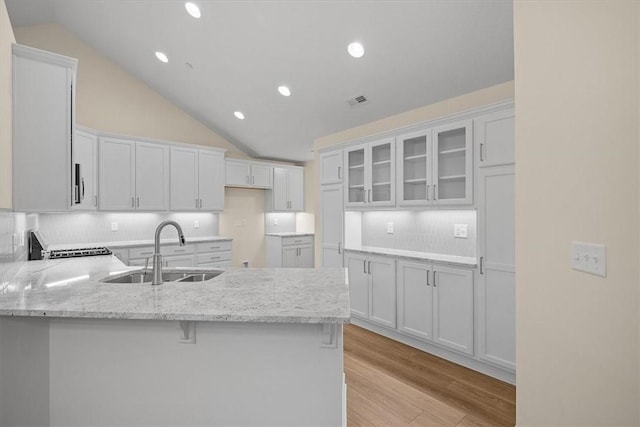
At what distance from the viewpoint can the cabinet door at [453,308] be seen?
2.82 meters

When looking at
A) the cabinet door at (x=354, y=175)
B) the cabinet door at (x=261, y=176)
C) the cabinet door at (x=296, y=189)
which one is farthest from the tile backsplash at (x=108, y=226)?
the cabinet door at (x=354, y=175)

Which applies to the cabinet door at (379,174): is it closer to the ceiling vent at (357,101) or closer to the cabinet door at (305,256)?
the ceiling vent at (357,101)

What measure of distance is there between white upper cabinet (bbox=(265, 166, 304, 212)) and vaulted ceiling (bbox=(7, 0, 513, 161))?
1.22 m

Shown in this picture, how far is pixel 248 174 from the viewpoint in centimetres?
580

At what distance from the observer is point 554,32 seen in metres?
1.41

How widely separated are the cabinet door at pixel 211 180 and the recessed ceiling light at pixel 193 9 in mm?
2222

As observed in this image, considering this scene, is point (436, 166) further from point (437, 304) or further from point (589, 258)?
point (589, 258)

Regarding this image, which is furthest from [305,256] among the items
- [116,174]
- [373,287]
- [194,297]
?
[194,297]

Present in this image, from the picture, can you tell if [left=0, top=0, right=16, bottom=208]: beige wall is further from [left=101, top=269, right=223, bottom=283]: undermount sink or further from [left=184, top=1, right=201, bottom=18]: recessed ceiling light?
[left=184, top=1, right=201, bottom=18]: recessed ceiling light

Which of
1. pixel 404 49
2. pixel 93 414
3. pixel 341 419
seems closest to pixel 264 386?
pixel 341 419

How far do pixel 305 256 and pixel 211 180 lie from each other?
86.4 inches

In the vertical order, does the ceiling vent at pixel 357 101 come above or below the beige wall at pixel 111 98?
below

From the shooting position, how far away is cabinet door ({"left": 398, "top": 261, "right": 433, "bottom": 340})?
3.13 metres

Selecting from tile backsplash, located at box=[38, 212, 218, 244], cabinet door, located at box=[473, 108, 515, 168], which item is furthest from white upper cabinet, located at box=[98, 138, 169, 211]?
cabinet door, located at box=[473, 108, 515, 168]
